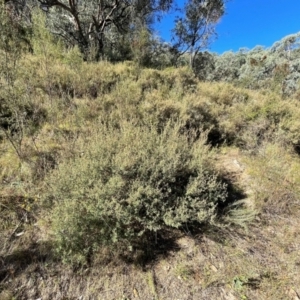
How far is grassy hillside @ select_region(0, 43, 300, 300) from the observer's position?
2.11m

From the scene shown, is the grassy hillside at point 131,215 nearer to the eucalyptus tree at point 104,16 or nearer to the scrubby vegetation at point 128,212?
the scrubby vegetation at point 128,212

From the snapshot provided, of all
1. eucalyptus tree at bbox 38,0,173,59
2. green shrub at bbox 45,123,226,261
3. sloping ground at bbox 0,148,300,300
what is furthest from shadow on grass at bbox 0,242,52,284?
eucalyptus tree at bbox 38,0,173,59

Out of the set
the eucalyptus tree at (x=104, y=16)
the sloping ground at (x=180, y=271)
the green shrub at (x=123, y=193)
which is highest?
the eucalyptus tree at (x=104, y=16)

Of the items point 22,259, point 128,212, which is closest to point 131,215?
point 128,212

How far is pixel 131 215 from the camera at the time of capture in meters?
2.20

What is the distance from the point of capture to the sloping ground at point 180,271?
204 cm

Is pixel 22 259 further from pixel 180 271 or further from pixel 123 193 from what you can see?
pixel 180 271

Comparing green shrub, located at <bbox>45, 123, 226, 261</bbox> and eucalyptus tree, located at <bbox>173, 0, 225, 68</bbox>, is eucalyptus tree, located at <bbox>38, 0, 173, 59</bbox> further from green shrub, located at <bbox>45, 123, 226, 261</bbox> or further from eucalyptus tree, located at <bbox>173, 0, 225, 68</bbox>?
green shrub, located at <bbox>45, 123, 226, 261</bbox>

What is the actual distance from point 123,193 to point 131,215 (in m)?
0.25

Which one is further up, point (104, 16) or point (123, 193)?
point (104, 16)

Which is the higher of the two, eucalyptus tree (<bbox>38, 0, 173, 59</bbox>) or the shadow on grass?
eucalyptus tree (<bbox>38, 0, 173, 59</bbox>)

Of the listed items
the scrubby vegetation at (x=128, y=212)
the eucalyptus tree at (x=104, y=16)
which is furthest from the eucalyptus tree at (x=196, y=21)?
the scrubby vegetation at (x=128, y=212)

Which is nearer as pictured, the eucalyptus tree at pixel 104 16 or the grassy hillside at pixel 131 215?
the grassy hillside at pixel 131 215

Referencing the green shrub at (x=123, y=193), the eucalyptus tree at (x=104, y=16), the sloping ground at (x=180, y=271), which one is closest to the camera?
the sloping ground at (x=180, y=271)
